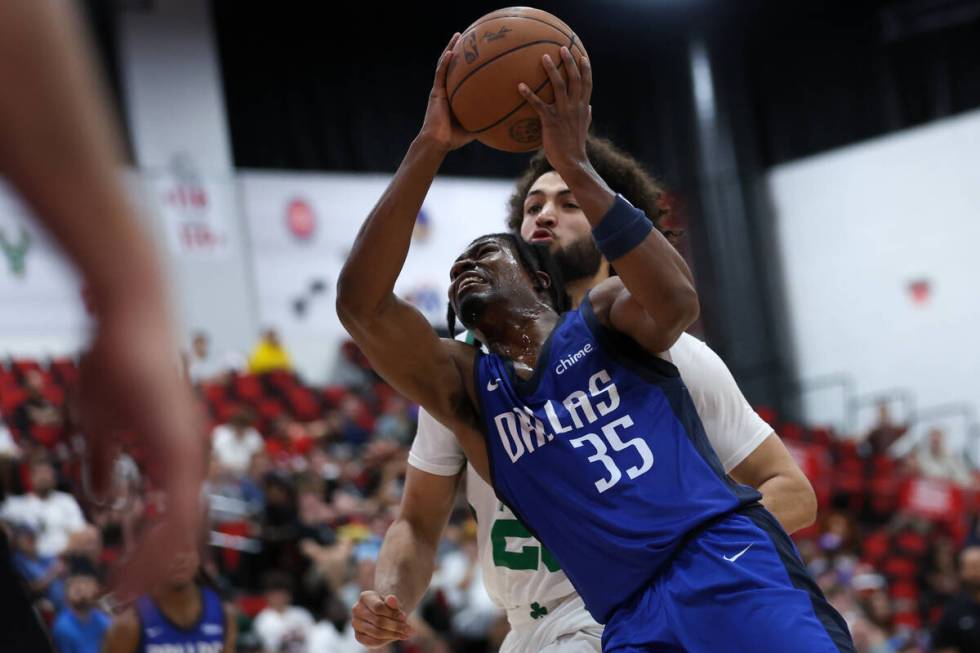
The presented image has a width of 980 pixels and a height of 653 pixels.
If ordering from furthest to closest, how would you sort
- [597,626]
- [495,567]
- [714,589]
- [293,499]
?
[293,499] < [495,567] < [597,626] < [714,589]

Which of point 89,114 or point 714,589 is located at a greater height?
point 89,114

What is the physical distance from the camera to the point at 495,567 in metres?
3.61

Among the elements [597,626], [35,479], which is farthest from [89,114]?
[35,479]

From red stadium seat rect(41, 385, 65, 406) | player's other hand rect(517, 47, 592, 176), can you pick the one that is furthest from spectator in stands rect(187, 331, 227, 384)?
player's other hand rect(517, 47, 592, 176)

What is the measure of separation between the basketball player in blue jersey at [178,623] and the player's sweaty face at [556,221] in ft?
9.41

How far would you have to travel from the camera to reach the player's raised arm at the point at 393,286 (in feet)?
10.2

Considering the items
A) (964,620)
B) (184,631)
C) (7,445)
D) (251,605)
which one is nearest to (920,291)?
(964,620)

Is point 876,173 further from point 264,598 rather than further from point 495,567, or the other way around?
point 495,567

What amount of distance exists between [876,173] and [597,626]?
18603mm

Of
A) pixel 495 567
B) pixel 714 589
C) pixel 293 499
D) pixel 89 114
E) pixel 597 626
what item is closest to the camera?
pixel 89 114

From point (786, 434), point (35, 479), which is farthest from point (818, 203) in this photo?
point (35, 479)

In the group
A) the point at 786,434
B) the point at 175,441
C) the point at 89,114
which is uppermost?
the point at 89,114

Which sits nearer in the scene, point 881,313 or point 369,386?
point 369,386

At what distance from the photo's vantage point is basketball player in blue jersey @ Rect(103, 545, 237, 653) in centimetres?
590
